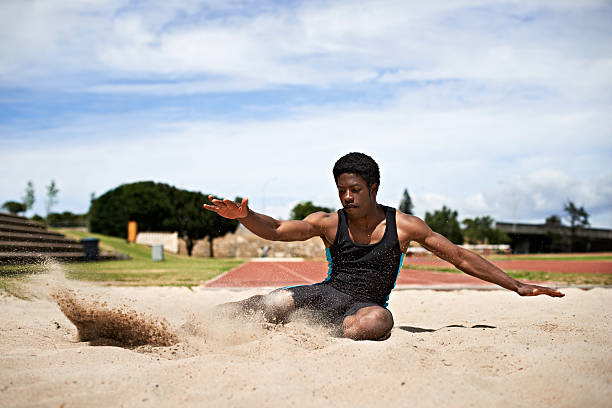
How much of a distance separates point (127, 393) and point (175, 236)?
42.9 m

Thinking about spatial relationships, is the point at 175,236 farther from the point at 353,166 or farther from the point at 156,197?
the point at 353,166

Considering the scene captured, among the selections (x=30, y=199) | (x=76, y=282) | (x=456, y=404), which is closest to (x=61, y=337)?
(x=76, y=282)

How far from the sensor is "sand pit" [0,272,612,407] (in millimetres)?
2355

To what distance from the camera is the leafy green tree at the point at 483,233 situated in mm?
49794

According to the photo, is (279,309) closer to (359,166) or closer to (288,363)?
(288,363)

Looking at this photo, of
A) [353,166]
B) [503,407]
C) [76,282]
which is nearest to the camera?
[503,407]

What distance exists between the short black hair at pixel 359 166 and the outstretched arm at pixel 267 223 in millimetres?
439

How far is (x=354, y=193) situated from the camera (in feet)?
11.9

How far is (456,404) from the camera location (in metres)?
2.29

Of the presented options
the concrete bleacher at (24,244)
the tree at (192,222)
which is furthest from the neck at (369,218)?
the tree at (192,222)

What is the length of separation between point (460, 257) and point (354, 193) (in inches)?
39.1

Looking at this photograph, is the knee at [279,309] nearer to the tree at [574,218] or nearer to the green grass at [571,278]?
the green grass at [571,278]

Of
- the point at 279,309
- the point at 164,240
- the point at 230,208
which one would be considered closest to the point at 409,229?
the point at 279,309

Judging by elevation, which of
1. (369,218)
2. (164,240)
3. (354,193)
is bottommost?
(164,240)
